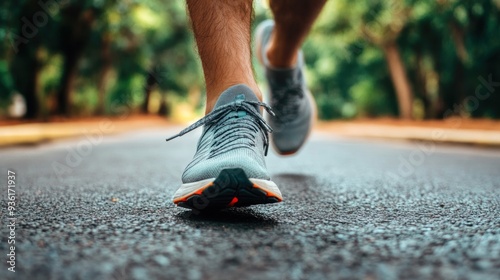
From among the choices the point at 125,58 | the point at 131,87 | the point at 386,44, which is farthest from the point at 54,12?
the point at 131,87

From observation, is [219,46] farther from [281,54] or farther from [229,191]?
[281,54]

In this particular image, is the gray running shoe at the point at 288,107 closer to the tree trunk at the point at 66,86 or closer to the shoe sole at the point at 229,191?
the shoe sole at the point at 229,191

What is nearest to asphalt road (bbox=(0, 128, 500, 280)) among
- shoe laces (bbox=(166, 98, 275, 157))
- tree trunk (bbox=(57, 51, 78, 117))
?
shoe laces (bbox=(166, 98, 275, 157))

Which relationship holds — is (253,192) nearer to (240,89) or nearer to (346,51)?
(240,89)

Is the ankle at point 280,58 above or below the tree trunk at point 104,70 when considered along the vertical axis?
below

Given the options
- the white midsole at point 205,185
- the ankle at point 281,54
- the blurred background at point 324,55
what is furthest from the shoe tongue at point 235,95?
the blurred background at point 324,55

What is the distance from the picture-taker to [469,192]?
2135 mm

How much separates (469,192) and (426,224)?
90 centimetres

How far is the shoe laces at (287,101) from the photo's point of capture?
2838 millimetres

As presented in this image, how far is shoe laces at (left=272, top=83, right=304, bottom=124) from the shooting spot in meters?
2.84

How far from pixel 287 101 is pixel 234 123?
1.36 m

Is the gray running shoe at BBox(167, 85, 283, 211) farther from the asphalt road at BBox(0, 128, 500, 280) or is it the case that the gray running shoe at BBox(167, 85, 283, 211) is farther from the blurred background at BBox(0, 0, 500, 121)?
the blurred background at BBox(0, 0, 500, 121)

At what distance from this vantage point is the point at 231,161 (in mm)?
1382

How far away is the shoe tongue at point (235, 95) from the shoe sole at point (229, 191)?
31 cm
